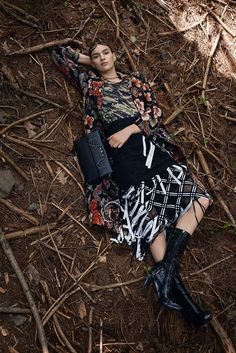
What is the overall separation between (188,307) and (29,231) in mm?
1597

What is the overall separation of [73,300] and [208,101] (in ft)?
9.90

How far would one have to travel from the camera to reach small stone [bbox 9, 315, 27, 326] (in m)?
3.51

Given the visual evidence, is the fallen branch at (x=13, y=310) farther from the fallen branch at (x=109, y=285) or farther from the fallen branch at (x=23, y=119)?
the fallen branch at (x=23, y=119)

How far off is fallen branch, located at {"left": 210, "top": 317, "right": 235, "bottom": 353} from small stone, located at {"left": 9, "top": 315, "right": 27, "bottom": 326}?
69.0 inches

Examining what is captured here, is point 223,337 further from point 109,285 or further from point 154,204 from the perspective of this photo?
point 154,204

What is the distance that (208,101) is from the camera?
17.8 ft

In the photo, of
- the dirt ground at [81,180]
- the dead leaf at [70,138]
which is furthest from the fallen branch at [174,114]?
the dead leaf at [70,138]

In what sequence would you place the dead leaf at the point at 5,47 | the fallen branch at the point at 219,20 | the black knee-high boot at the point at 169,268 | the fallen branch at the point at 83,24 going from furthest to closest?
the fallen branch at the point at 219,20 → the fallen branch at the point at 83,24 → the dead leaf at the point at 5,47 → the black knee-high boot at the point at 169,268

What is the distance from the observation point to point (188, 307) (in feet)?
12.7

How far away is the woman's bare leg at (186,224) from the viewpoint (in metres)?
4.18

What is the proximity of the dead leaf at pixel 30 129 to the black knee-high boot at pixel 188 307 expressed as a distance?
205cm

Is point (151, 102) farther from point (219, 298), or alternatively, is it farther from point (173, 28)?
A: point (219, 298)

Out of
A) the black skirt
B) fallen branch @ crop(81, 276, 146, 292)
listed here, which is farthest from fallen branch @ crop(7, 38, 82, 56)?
fallen branch @ crop(81, 276, 146, 292)

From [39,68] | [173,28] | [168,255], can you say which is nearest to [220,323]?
[168,255]
